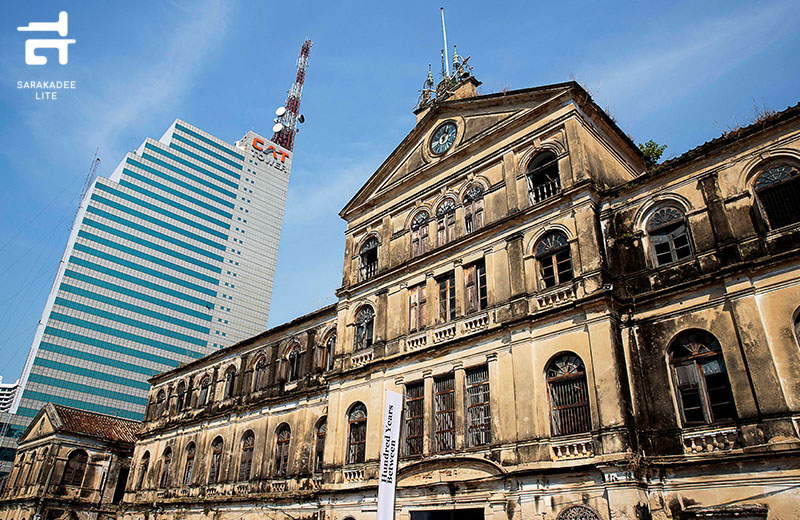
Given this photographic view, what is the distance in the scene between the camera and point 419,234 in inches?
898

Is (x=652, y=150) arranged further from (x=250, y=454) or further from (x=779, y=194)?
(x=250, y=454)

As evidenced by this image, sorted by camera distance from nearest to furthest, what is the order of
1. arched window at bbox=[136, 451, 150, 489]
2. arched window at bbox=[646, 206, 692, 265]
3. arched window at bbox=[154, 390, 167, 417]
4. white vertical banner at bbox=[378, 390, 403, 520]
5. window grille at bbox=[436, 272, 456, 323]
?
arched window at bbox=[646, 206, 692, 265] < white vertical banner at bbox=[378, 390, 403, 520] < window grille at bbox=[436, 272, 456, 323] < arched window at bbox=[136, 451, 150, 489] < arched window at bbox=[154, 390, 167, 417]

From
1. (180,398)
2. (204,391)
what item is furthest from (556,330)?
(180,398)

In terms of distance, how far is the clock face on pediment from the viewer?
75.1ft

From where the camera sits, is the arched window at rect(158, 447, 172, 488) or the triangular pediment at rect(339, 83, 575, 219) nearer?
the triangular pediment at rect(339, 83, 575, 219)

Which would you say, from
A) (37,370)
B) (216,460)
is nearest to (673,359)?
(216,460)

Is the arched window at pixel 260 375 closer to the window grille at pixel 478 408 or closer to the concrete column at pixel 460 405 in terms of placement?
the concrete column at pixel 460 405

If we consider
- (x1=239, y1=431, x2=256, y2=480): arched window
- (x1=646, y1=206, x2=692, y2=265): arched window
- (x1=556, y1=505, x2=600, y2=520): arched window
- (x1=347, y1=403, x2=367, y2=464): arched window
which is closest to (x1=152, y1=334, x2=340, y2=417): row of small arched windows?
(x1=239, y1=431, x2=256, y2=480): arched window

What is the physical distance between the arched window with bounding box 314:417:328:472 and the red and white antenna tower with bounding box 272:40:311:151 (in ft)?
319

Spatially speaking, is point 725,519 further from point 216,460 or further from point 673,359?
point 216,460

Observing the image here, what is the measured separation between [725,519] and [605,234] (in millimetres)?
7997

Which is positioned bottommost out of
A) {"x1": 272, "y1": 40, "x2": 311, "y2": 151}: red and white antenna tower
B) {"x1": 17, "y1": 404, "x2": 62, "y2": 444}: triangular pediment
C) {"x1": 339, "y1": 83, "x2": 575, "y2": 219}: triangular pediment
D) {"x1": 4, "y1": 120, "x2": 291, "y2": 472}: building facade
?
{"x1": 17, "y1": 404, "x2": 62, "y2": 444}: triangular pediment

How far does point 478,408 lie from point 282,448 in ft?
41.3

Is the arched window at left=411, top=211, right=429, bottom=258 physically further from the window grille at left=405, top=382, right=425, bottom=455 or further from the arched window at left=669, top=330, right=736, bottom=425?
the arched window at left=669, top=330, right=736, bottom=425
